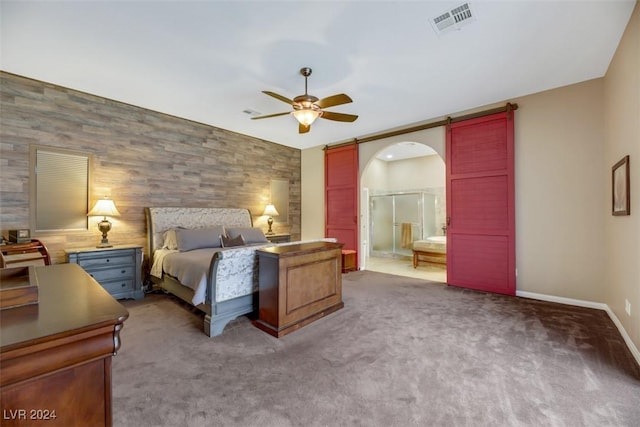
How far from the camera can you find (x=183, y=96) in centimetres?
383

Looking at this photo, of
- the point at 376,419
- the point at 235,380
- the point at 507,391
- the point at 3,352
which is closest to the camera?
the point at 3,352

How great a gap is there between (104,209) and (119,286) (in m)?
1.05

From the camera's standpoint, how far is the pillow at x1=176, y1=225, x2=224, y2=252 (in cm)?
394

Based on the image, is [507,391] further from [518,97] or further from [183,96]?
[183,96]

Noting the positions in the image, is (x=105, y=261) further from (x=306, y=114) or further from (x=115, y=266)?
(x=306, y=114)

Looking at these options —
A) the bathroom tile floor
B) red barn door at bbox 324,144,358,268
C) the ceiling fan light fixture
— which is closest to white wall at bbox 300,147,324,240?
red barn door at bbox 324,144,358,268

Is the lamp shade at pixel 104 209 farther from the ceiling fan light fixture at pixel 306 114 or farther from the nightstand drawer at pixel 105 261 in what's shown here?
the ceiling fan light fixture at pixel 306 114

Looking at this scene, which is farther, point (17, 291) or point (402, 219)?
point (402, 219)

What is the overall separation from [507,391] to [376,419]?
38.8 inches

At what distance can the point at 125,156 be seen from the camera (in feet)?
13.4

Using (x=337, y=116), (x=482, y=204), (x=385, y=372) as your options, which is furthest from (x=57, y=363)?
(x=482, y=204)

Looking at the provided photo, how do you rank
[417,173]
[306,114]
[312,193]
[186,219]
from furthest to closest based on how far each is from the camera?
1. [417,173]
2. [312,193]
3. [186,219]
4. [306,114]

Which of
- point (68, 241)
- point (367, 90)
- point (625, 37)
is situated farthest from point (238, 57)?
point (625, 37)

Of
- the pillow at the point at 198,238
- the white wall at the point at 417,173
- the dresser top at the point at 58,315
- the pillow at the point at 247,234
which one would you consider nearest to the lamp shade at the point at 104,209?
the pillow at the point at 198,238
